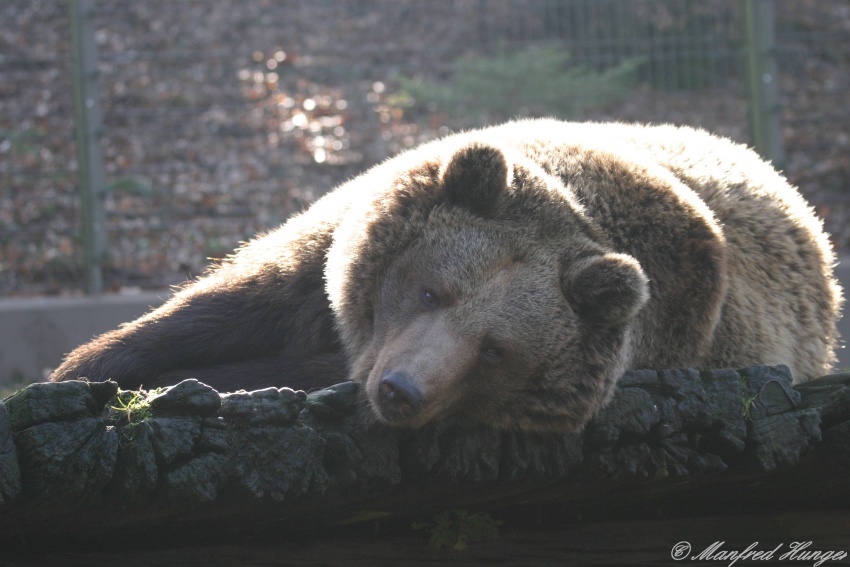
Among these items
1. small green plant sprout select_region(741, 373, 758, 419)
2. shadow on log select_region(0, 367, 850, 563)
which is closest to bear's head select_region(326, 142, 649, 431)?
shadow on log select_region(0, 367, 850, 563)

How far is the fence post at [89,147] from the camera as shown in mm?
7742

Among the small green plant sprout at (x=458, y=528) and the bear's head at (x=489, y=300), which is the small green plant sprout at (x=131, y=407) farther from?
the small green plant sprout at (x=458, y=528)

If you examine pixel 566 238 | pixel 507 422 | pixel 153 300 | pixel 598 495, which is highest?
pixel 566 238

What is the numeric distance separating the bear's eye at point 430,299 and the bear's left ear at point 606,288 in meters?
0.42

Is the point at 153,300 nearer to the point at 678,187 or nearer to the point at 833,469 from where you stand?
the point at 678,187

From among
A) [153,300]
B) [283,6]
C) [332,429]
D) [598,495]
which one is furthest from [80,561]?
[283,6]

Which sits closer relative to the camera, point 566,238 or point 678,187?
point 566,238

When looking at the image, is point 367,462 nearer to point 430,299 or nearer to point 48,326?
point 430,299

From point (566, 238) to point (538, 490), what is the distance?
2.92ft

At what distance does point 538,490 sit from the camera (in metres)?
2.87

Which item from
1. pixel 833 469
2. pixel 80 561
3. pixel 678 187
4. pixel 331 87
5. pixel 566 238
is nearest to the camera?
pixel 80 561

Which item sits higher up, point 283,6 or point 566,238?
point 283,6

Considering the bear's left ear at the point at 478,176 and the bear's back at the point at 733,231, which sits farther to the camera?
the bear's back at the point at 733,231

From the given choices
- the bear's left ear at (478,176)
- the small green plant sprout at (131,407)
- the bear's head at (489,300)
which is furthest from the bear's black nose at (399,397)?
the bear's left ear at (478,176)
